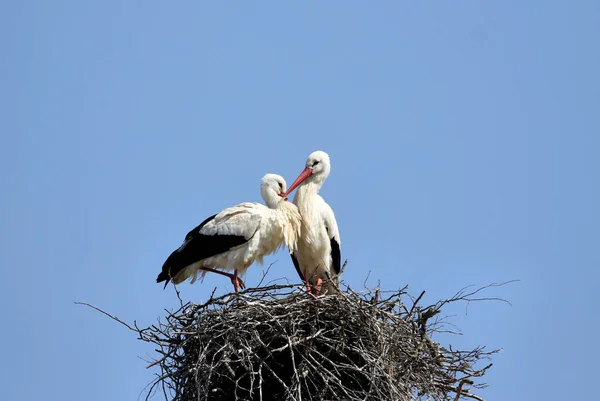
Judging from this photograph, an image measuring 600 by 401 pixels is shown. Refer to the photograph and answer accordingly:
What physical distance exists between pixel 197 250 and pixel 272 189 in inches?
31.4

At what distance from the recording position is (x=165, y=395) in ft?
25.2

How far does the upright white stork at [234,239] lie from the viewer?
906cm

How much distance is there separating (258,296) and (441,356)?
4.36 feet

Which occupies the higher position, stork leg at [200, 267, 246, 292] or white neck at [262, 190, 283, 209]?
white neck at [262, 190, 283, 209]

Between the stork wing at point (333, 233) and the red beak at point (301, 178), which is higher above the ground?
the red beak at point (301, 178)

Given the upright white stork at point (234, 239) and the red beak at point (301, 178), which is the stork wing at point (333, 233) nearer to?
the red beak at point (301, 178)

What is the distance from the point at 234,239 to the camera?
9047mm

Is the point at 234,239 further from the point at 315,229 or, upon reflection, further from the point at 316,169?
the point at 316,169

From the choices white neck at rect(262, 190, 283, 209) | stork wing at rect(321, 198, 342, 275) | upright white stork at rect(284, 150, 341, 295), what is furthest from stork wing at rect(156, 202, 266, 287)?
stork wing at rect(321, 198, 342, 275)

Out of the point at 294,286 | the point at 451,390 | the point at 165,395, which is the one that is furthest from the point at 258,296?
the point at 451,390

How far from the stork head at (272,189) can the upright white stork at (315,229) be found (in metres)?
0.11

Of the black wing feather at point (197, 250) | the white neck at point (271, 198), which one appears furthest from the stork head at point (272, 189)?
the black wing feather at point (197, 250)

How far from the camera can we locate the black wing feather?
9.05 metres

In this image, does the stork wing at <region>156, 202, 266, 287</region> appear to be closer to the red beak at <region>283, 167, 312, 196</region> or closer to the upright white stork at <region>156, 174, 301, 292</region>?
the upright white stork at <region>156, 174, 301, 292</region>
